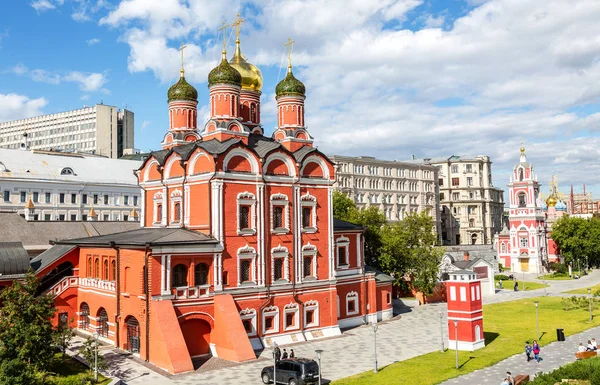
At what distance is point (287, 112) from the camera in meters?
36.9

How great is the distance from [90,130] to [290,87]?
8326cm

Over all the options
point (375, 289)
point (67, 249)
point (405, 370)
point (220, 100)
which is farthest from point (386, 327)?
point (67, 249)

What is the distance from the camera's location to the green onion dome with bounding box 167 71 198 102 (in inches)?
1495

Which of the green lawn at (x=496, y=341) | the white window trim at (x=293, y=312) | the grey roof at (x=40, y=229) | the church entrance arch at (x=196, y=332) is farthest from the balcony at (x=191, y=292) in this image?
the grey roof at (x=40, y=229)

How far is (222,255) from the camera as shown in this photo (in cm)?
2958

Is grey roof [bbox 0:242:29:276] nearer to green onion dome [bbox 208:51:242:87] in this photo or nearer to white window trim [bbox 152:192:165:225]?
white window trim [bbox 152:192:165:225]

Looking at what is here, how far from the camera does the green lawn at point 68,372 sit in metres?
22.5

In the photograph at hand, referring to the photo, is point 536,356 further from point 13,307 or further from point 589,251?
point 589,251

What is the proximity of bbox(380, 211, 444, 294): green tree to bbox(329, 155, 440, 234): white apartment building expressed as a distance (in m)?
30.7

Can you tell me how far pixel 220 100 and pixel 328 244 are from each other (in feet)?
36.6

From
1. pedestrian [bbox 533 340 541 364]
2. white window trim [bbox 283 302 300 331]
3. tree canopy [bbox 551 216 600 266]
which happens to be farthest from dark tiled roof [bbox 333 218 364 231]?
tree canopy [bbox 551 216 600 266]

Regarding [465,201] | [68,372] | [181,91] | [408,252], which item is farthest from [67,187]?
[465,201]

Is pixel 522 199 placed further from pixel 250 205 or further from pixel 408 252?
pixel 250 205

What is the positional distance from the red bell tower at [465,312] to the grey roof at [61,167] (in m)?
40.9
